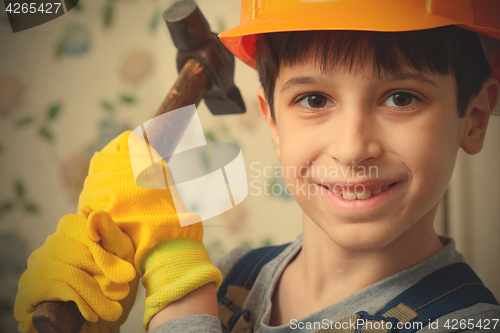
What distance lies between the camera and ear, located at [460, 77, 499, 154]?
62 centimetres

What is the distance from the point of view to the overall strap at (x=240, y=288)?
0.73m

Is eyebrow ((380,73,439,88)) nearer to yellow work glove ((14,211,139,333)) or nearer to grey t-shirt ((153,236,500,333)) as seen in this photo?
grey t-shirt ((153,236,500,333))

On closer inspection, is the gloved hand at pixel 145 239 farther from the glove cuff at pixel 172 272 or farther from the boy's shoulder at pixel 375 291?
the boy's shoulder at pixel 375 291

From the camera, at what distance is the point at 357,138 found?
50 cm

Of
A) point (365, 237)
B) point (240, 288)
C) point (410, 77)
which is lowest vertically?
point (240, 288)

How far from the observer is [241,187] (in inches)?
32.2

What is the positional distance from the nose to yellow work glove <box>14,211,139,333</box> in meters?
0.34

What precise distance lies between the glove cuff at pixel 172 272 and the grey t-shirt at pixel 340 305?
3 cm

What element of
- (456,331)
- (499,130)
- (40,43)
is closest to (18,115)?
(40,43)

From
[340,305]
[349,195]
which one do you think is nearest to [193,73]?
[349,195]

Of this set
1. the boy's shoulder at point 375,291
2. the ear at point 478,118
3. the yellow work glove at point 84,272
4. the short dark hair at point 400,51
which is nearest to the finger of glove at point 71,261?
the yellow work glove at point 84,272

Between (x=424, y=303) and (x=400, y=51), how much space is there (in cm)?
38

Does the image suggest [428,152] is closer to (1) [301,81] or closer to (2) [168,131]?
(1) [301,81]

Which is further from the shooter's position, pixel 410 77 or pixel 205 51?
pixel 205 51
